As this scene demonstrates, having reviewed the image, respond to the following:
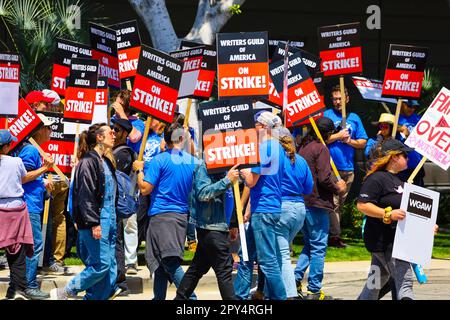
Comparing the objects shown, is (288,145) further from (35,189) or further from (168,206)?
(35,189)

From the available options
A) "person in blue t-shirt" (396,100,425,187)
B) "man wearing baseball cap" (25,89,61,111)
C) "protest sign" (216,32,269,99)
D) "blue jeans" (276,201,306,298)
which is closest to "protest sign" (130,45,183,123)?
"protest sign" (216,32,269,99)

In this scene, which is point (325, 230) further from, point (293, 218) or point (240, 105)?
point (240, 105)

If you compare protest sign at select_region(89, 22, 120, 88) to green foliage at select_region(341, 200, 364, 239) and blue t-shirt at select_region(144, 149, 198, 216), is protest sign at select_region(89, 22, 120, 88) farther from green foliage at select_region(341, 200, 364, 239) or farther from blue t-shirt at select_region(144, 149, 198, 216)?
green foliage at select_region(341, 200, 364, 239)

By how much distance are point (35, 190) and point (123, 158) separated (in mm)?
994

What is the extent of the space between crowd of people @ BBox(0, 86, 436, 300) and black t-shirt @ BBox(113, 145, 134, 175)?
11 mm

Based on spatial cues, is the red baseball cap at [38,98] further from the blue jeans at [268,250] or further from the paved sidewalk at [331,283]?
the blue jeans at [268,250]

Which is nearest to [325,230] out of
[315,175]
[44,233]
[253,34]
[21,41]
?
[315,175]

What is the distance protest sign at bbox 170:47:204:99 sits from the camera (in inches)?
463

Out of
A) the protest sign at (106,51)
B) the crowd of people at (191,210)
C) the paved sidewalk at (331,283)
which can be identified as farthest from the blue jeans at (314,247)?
the protest sign at (106,51)

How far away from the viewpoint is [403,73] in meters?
13.2

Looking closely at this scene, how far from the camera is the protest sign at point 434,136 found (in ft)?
32.8

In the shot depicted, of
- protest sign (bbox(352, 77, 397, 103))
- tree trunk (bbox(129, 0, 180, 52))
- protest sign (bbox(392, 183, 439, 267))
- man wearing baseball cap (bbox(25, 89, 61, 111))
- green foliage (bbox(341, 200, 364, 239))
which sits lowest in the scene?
green foliage (bbox(341, 200, 364, 239))

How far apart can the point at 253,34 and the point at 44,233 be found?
10.3 ft
